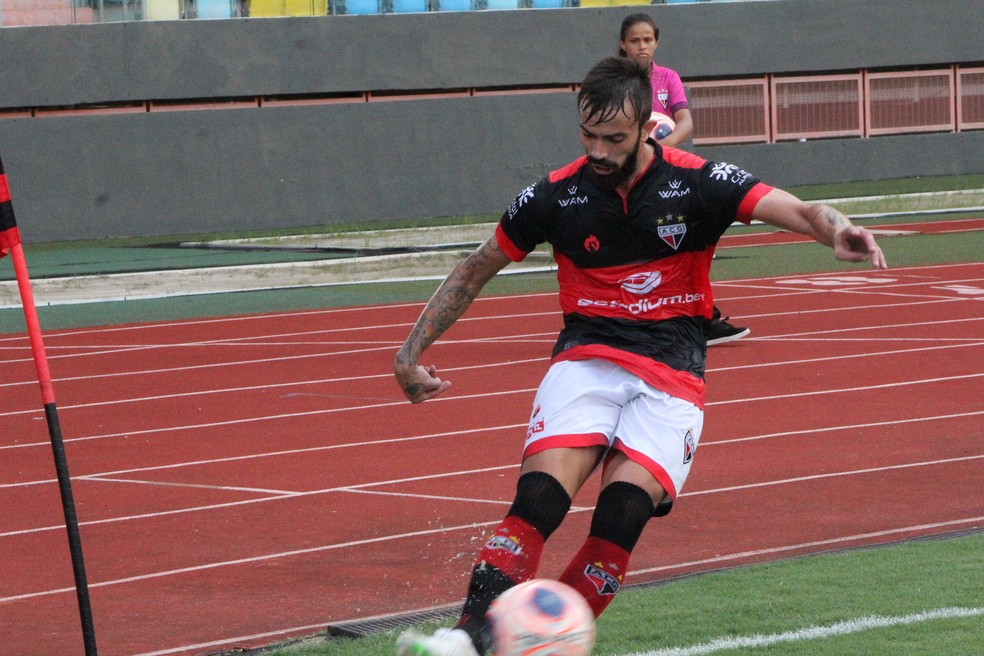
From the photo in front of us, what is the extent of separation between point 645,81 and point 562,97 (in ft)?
78.5

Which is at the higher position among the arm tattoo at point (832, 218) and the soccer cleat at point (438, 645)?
the arm tattoo at point (832, 218)

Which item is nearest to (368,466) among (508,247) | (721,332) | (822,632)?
(508,247)

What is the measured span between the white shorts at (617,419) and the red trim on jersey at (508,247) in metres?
0.42

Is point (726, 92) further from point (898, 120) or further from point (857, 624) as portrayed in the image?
point (857, 624)

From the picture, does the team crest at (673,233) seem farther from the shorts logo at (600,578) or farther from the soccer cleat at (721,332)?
the soccer cleat at (721,332)

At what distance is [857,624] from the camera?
4.77 meters

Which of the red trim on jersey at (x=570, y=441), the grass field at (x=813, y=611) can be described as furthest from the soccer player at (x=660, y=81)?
Result: the red trim on jersey at (x=570, y=441)

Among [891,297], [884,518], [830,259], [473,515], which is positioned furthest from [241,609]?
[830,259]

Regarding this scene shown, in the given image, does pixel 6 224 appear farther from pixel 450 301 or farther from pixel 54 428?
pixel 450 301

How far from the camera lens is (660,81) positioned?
32.0ft

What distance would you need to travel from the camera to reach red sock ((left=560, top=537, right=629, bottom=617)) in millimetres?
4051

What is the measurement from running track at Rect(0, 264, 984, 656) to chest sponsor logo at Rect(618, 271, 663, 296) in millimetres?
1676

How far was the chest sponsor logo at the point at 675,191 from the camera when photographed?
4.39 meters

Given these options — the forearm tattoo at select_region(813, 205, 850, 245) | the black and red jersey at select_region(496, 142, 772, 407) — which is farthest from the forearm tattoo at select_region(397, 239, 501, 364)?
the forearm tattoo at select_region(813, 205, 850, 245)
